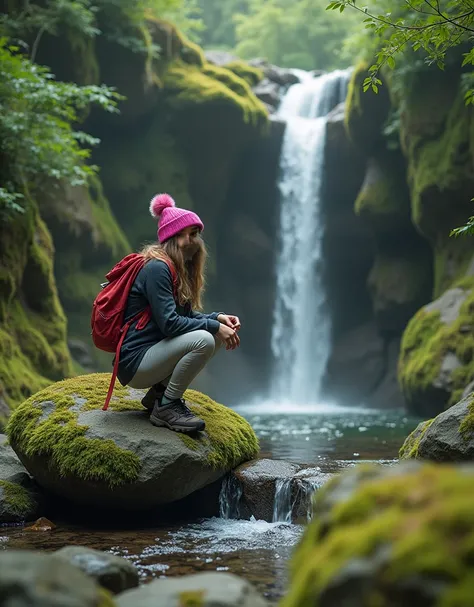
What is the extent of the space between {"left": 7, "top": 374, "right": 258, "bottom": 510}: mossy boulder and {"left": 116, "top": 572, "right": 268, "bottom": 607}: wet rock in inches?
99.3

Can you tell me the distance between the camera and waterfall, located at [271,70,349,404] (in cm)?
2422

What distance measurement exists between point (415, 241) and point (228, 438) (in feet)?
56.1

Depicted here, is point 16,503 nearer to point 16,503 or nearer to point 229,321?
point 16,503

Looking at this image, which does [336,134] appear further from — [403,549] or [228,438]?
[403,549]

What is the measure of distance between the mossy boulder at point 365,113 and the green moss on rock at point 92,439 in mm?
15923

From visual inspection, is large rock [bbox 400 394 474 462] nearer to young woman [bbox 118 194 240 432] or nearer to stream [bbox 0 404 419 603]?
stream [bbox 0 404 419 603]

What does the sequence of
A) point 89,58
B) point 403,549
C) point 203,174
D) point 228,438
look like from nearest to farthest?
point 403,549 < point 228,438 < point 89,58 < point 203,174

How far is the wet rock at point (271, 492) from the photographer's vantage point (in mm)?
5527

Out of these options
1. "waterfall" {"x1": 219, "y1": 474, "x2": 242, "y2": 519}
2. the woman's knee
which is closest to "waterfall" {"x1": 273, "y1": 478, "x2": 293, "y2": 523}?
"waterfall" {"x1": 219, "y1": 474, "x2": 242, "y2": 519}

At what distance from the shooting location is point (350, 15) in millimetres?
36062

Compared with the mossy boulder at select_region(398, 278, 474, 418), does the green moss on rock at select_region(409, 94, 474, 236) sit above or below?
above

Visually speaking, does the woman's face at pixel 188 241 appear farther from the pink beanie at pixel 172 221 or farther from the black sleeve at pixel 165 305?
the black sleeve at pixel 165 305

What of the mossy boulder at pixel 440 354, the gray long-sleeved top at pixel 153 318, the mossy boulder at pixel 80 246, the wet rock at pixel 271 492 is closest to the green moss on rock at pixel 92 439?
the wet rock at pixel 271 492

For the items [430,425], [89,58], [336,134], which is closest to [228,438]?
[430,425]
